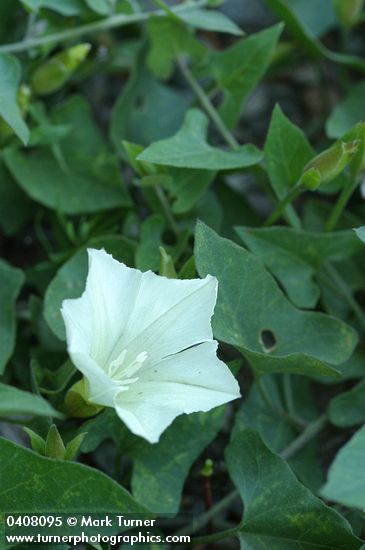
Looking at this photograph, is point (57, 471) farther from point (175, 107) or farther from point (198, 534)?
point (175, 107)

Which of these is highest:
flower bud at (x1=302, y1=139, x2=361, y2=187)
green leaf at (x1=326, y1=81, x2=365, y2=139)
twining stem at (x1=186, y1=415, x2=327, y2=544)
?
flower bud at (x1=302, y1=139, x2=361, y2=187)

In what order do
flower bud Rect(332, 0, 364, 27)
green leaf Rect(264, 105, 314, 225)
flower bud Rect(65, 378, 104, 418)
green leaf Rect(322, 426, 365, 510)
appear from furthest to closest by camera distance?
flower bud Rect(332, 0, 364, 27) < green leaf Rect(264, 105, 314, 225) < flower bud Rect(65, 378, 104, 418) < green leaf Rect(322, 426, 365, 510)

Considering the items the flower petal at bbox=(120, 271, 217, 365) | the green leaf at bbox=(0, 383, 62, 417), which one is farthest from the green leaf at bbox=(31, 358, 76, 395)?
the green leaf at bbox=(0, 383, 62, 417)

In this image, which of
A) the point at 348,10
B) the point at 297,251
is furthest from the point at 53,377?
the point at 348,10

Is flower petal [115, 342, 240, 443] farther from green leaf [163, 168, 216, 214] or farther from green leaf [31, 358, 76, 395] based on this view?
green leaf [163, 168, 216, 214]

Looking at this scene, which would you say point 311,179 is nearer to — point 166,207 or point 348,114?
point 166,207

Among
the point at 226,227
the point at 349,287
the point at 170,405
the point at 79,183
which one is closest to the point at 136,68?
the point at 79,183

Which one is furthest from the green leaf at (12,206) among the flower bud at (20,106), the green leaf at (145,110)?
the green leaf at (145,110)
